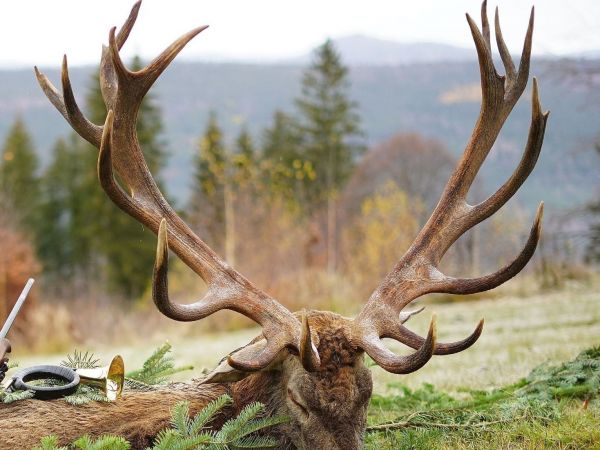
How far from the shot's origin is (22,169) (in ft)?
185

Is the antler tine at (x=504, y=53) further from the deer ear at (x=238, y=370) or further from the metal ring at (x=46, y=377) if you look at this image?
the metal ring at (x=46, y=377)

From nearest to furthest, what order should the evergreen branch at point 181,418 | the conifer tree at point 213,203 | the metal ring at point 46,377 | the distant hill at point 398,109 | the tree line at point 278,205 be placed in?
the evergreen branch at point 181,418 < the metal ring at point 46,377 < the distant hill at point 398,109 < the tree line at point 278,205 < the conifer tree at point 213,203

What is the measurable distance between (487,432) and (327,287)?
1608cm

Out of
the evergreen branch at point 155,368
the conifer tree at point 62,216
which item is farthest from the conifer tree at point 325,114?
the evergreen branch at point 155,368

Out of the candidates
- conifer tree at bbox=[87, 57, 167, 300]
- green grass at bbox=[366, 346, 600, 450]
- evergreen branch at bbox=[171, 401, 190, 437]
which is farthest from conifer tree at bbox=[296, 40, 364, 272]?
evergreen branch at bbox=[171, 401, 190, 437]

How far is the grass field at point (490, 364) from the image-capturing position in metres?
4.70

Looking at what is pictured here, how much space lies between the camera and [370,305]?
4.58 meters

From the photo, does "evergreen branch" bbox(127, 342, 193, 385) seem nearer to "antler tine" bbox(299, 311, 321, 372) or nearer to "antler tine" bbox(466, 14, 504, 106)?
"antler tine" bbox(299, 311, 321, 372)

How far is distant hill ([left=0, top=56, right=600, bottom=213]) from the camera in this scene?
24439 millimetres

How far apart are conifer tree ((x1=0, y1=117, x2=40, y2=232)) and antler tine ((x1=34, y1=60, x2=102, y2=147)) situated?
1927 inches

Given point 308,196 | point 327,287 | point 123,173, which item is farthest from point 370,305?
point 308,196

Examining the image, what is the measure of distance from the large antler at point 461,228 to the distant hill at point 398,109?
22.4ft

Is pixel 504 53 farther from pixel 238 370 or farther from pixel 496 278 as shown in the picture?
pixel 238 370

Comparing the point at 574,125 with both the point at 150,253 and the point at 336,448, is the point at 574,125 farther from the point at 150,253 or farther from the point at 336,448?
the point at 336,448
